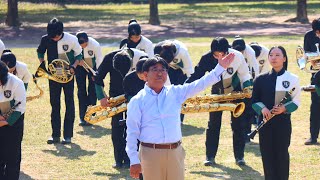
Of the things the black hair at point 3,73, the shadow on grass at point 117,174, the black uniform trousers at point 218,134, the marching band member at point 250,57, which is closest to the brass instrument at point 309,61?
the marching band member at point 250,57

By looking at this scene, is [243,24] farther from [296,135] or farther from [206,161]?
[206,161]

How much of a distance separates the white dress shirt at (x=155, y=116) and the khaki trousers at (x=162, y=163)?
107mm

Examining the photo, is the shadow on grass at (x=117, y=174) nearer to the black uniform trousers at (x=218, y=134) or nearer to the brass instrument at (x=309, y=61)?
the black uniform trousers at (x=218, y=134)

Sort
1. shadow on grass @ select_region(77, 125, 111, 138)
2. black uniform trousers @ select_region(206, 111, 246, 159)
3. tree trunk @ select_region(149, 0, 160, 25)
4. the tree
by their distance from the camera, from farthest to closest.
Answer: tree trunk @ select_region(149, 0, 160, 25), the tree, shadow on grass @ select_region(77, 125, 111, 138), black uniform trousers @ select_region(206, 111, 246, 159)

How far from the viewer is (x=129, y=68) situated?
1124 cm

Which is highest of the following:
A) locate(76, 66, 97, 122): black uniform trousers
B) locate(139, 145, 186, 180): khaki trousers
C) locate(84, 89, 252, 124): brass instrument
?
locate(139, 145, 186, 180): khaki trousers

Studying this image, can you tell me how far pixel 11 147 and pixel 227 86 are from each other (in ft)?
11.6

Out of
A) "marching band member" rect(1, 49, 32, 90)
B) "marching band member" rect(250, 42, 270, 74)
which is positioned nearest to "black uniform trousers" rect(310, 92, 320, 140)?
"marching band member" rect(250, 42, 270, 74)

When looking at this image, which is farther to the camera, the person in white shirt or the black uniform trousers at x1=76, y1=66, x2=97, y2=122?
the black uniform trousers at x1=76, y1=66, x2=97, y2=122

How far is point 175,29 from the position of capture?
36875mm

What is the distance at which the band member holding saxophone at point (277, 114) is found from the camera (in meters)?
9.43

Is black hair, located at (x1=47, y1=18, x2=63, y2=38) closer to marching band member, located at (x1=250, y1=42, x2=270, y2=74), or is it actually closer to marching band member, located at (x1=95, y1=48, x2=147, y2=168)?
marching band member, located at (x1=95, y1=48, x2=147, y2=168)

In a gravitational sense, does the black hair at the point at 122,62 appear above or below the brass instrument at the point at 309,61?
above

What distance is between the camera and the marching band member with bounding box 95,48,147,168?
11148mm
